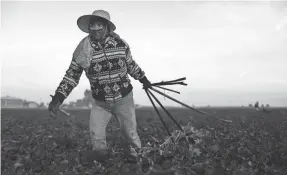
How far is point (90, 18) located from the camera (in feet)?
15.0

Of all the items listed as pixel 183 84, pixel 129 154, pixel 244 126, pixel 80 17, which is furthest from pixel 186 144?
pixel 244 126

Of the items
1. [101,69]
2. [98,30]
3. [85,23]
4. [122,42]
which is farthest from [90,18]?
[101,69]

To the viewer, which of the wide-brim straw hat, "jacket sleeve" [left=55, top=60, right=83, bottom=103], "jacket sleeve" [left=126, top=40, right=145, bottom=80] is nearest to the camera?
the wide-brim straw hat

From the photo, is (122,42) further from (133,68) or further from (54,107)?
(54,107)

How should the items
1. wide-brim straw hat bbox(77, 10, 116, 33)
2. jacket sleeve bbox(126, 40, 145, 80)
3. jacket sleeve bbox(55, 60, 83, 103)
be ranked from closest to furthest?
1. wide-brim straw hat bbox(77, 10, 116, 33)
2. jacket sleeve bbox(55, 60, 83, 103)
3. jacket sleeve bbox(126, 40, 145, 80)

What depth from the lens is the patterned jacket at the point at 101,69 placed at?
14.7ft

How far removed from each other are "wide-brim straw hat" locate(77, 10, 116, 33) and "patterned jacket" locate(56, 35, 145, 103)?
162 mm

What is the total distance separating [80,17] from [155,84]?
1459mm

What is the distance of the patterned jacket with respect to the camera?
4.49 metres

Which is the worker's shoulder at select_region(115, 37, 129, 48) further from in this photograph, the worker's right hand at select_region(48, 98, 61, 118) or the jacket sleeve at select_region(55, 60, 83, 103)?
the worker's right hand at select_region(48, 98, 61, 118)

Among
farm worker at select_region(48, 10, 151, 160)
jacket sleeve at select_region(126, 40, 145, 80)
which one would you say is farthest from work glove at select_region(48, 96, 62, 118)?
jacket sleeve at select_region(126, 40, 145, 80)

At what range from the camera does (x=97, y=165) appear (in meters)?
3.46

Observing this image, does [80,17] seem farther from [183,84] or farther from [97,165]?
[97,165]

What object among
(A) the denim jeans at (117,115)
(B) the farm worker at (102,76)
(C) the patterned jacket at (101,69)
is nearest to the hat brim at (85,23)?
(B) the farm worker at (102,76)
